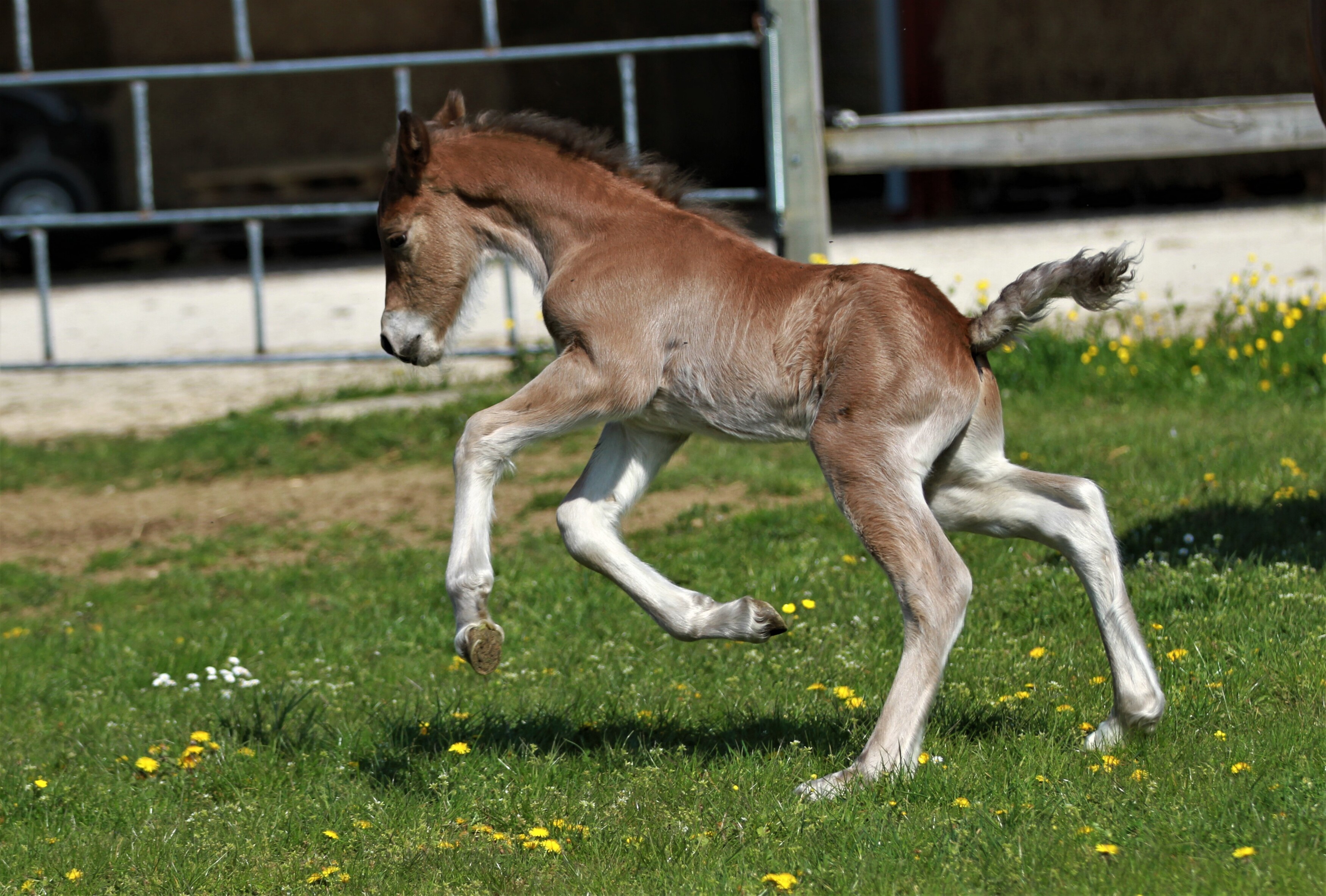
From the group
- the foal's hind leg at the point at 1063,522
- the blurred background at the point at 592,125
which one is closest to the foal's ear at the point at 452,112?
the foal's hind leg at the point at 1063,522

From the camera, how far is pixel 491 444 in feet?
12.5

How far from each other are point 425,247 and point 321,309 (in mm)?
8058

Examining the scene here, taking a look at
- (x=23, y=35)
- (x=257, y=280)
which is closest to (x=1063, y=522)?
(x=257, y=280)

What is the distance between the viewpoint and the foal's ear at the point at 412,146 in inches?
163

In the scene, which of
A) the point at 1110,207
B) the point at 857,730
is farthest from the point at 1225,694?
the point at 1110,207

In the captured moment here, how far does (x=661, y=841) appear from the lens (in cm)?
342

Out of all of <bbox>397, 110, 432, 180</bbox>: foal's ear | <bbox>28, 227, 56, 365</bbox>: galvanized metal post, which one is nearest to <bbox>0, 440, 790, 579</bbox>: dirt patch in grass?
<bbox>28, 227, 56, 365</bbox>: galvanized metal post

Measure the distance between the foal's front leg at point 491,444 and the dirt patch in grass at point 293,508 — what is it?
115 inches

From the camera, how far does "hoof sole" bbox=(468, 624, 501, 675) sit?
3.48 m

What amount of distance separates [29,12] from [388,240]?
14824mm

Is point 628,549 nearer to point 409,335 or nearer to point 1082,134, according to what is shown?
point 409,335

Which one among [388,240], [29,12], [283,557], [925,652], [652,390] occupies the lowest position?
[283,557]

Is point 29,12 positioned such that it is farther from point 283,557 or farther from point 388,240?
point 388,240

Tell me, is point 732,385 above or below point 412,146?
below
